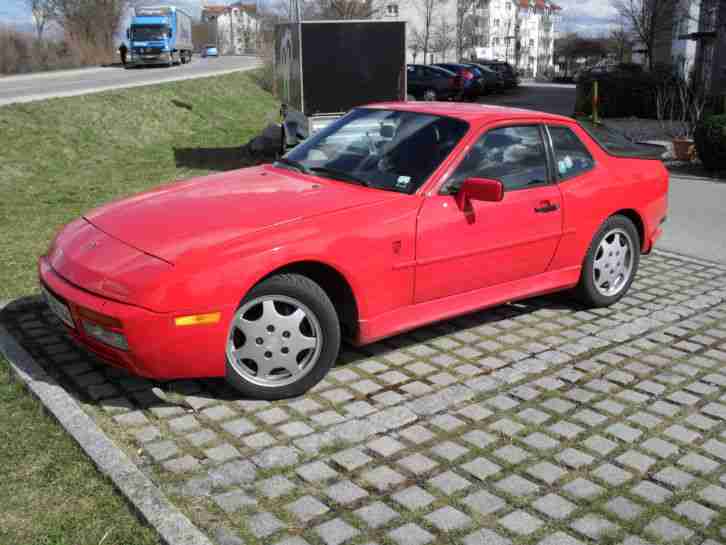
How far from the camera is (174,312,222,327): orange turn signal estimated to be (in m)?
4.03

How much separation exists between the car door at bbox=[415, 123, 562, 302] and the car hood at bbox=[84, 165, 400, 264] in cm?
42

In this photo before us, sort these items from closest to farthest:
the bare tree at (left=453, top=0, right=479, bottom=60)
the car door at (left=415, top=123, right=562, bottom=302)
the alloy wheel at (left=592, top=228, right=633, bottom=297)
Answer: the car door at (left=415, top=123, right=562, bottom=302) < the alloy wheel at (left=592, top=228, right=633, bottom=297) < the bare tree at (left=453, top=0, right=479, bottom=60)

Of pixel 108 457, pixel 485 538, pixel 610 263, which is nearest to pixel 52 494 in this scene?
pixel 108 457

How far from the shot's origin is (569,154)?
19.2 feet

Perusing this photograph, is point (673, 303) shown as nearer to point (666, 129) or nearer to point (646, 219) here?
point (646, 219)

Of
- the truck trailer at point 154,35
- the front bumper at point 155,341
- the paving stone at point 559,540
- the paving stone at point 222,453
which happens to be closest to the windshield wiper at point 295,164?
the front bumper at point 155,341

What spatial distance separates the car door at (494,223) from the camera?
16.1ft

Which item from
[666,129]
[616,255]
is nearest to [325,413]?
[616,255]

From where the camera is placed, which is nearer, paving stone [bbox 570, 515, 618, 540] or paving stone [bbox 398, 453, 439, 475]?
paving stone [bbox 570, 515, 618, 540]

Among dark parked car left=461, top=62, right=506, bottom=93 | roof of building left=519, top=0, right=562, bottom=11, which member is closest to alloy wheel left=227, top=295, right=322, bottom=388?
dark parked car left=461, top=62, right=506, bottom=93

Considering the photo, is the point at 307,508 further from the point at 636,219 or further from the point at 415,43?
the point at 415,43

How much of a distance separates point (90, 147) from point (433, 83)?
59.7 feet

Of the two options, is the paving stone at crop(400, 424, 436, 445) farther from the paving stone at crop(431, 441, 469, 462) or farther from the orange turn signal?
the orange turn signal

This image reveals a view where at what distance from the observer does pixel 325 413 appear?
4383 mm
